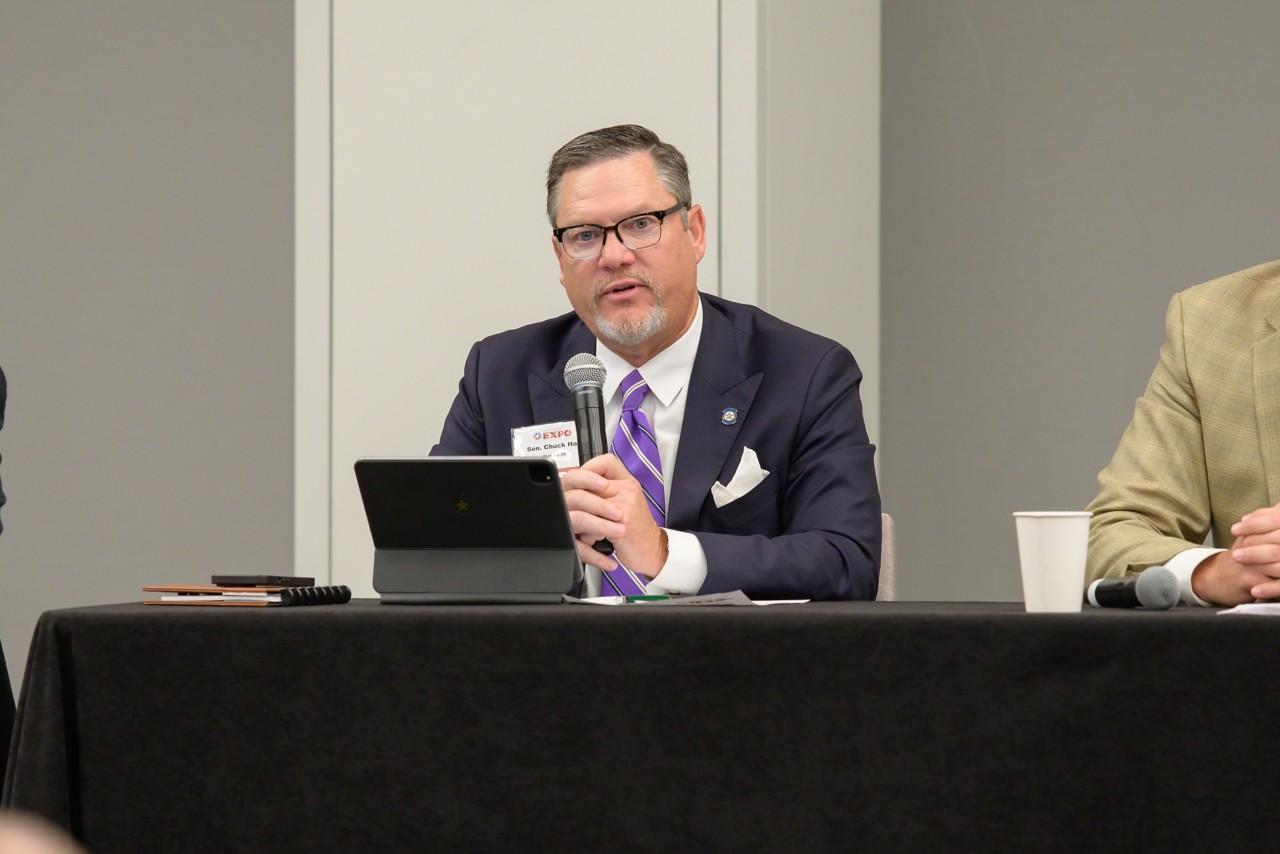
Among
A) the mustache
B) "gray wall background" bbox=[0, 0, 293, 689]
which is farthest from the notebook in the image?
"gray wall background" bbox=[0, 0, 293, 689]

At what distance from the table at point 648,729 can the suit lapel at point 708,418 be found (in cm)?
80

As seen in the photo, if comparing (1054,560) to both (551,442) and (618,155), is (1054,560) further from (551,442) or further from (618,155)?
(618,155)

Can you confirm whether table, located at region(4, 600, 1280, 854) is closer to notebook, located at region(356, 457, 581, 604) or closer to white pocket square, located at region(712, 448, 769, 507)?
notebook, located at region(356, 457, 581, 604)

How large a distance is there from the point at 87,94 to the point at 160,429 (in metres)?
1.08

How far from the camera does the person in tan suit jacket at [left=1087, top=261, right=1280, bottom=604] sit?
199 cm

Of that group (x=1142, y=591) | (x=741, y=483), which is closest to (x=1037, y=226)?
(x=741, y=483)

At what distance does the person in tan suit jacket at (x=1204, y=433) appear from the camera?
1991mm

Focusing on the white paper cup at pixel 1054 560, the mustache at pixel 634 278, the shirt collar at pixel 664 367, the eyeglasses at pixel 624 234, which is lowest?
the white paper cup at pixel 1054 560

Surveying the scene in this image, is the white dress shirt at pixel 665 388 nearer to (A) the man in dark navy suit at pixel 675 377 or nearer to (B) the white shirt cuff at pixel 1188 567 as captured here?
(A) the man in dark navy suit at pixel 675 377

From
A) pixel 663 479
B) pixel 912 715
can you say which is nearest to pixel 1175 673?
pixel 912 715

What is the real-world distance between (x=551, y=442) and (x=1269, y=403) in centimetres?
108

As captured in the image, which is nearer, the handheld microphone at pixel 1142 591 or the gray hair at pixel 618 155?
the handheld microphone at pixel 1142 591

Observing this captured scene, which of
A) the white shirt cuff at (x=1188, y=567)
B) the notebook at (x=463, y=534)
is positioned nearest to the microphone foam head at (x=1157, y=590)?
the white shirt cuff at (x=1188, y=567)

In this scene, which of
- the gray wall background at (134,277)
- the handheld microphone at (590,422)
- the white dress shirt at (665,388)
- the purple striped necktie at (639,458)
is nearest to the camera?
the handheld microphone at (590,422)
